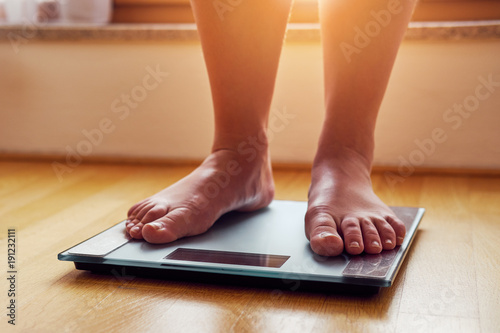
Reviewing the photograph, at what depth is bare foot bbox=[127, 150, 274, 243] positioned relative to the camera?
92 centimetres

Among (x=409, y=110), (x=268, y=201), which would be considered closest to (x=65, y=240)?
(x=268, y=201)

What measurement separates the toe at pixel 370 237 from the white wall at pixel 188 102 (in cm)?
80

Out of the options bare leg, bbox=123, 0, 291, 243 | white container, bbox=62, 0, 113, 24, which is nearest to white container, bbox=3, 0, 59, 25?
white container, bbox=62, 0, 113, 24

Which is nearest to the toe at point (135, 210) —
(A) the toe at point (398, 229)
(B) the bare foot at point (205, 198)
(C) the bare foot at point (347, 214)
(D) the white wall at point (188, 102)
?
(B) the bare foot at point (205, 198)

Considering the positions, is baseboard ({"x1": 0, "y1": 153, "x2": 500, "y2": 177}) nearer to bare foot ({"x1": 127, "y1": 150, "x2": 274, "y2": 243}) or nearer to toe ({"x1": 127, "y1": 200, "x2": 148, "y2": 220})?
bare foot ({"x1": 127, "y1": 150, "x2": 274, "y2": 243})

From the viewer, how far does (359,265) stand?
79cm

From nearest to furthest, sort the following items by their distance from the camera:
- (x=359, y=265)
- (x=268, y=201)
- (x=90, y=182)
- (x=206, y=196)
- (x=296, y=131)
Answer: (x=359, y=265)
(x=206, y=196)
(x=268, y=201)
(x=90, y=182)
(x=296, y=131)

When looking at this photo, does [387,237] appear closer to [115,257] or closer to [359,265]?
[359,265]

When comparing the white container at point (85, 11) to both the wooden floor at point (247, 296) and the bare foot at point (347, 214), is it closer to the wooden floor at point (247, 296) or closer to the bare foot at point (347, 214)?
the wooden floor at point (247, 296)

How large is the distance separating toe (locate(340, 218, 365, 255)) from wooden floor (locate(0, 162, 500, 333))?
7cm

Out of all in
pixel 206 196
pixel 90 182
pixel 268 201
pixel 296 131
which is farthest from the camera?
pixel 296 131

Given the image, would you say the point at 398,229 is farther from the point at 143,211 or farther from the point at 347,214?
the point at 143,211

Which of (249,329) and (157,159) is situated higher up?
(249,329)

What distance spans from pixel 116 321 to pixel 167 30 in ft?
3.83
